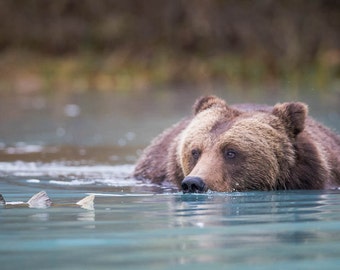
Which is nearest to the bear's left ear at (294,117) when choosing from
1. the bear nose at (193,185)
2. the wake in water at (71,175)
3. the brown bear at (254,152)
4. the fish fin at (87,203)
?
the brown bear at (254,152)

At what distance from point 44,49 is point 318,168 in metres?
27.8

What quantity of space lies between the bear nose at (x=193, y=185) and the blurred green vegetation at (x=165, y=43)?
22.2 metres

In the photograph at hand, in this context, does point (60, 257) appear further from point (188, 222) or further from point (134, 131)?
point (134, 131)

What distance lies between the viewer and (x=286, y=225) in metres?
6.34

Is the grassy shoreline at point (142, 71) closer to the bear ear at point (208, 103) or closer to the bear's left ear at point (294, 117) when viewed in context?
the bear ear at point (208, 103)

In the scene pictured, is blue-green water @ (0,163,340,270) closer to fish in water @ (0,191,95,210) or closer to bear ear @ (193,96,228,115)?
fish in water @ (0,191,95,210)

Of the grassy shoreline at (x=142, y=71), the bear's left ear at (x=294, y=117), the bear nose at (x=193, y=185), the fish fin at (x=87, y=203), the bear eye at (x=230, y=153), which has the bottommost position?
the fish fin at (x=87, y=203)

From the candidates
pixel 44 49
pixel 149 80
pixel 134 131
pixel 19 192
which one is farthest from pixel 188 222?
pixel 44 49

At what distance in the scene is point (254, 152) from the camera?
8555 millimetres

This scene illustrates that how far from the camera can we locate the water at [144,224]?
5.17 metres

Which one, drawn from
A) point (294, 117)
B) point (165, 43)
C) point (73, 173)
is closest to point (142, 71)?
point (165, 43)

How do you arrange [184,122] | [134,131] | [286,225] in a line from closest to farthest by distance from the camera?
1. [286,225]
2. [184,122]
3. [134,131]

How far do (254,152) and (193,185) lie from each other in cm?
89

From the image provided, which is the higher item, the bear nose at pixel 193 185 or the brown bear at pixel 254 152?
the brown bear at pixel 254 152
